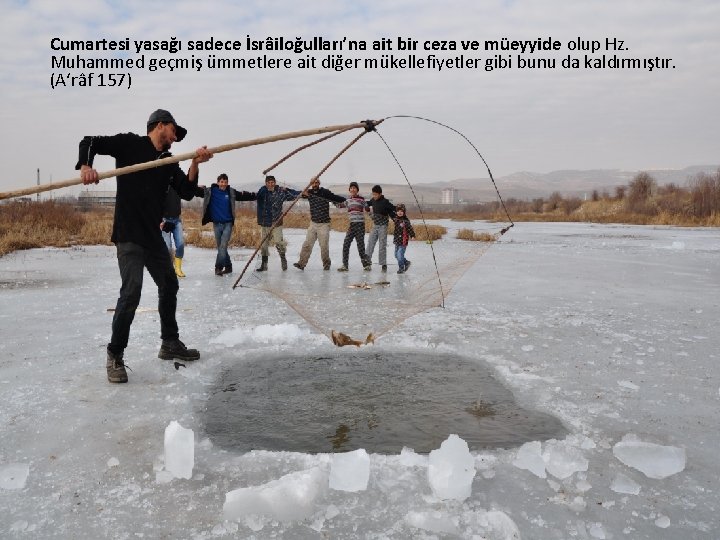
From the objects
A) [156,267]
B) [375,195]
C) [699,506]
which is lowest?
[699,506]

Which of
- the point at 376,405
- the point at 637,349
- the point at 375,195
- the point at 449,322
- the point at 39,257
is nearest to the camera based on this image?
the point at 376,405

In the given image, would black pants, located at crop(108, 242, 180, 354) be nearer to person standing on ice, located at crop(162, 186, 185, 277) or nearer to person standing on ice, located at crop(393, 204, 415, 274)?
person standing on ice, located at crop(162, 186, 185, 277)

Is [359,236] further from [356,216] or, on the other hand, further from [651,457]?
[651,457]

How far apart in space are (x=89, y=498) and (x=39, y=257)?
479 inches

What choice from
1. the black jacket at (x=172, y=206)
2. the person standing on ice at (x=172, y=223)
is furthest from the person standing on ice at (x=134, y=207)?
the black jacket at (x=172, y=206)

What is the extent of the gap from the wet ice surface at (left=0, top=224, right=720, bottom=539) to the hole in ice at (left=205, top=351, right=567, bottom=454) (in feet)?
0.42

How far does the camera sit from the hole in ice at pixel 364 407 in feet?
9.43

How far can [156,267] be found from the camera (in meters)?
4.04

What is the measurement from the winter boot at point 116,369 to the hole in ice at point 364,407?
64cm

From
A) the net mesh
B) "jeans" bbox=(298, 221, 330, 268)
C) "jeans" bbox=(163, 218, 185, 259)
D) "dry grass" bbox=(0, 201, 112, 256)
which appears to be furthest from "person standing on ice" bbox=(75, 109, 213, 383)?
"dry grass" bbox=(0, 201, 112, 256)

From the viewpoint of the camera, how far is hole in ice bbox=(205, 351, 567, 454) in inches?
113

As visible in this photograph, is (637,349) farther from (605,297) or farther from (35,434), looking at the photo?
(35,434)

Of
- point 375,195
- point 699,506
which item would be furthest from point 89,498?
point 375,195

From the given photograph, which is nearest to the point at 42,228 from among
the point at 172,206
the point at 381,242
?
the point at 172,206
